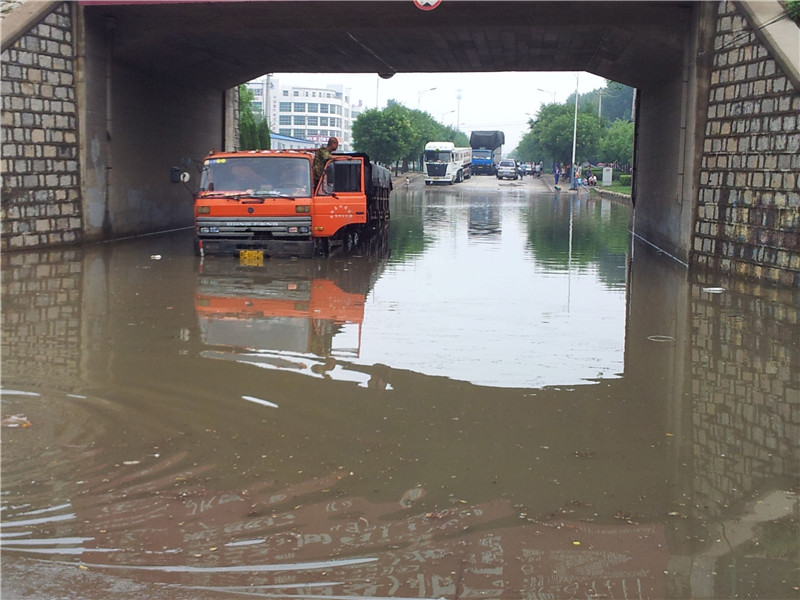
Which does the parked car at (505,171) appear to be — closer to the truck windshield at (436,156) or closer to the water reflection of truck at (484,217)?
the truck windshield at (436,156)

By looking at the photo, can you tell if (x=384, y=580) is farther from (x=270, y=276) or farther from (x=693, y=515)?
(x=270, y=276)

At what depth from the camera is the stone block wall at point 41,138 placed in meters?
17.1

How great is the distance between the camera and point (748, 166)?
15.2 metres

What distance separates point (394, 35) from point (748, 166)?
30.9ft

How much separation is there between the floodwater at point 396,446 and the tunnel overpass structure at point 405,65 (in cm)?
351

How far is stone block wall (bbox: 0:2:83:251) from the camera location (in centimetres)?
1712

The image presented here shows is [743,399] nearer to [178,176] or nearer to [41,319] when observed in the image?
[41,319]

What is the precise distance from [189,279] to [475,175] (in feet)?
241

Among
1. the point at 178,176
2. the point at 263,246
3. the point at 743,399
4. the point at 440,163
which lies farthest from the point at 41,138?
the point at 440,163

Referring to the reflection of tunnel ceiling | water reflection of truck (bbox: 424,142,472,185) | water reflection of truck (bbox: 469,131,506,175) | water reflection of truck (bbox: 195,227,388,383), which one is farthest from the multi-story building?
water reflection of truck (bbox: 195,227,388,383)

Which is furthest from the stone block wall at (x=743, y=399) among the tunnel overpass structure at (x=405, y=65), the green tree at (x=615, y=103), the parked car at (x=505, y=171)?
the green tree at (x=615, y=103)

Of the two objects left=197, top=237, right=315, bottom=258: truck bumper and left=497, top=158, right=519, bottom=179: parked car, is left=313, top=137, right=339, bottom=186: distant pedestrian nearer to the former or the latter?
left=197, top=237, right=315, bottom=258: truck bumper

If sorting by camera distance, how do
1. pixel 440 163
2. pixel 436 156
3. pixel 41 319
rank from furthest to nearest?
pixel 436 156 → pixel 440 163 → pixel 41 319

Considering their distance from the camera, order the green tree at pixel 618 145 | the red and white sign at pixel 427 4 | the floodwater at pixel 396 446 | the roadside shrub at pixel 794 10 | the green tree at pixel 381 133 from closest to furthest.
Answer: the floodwater at pixel 396 446, the roadside shrub at pixel 794 10, the red and white sign at pixel 427 4, the green tree at pixel 618 145, the green tree at pixel 381 133
